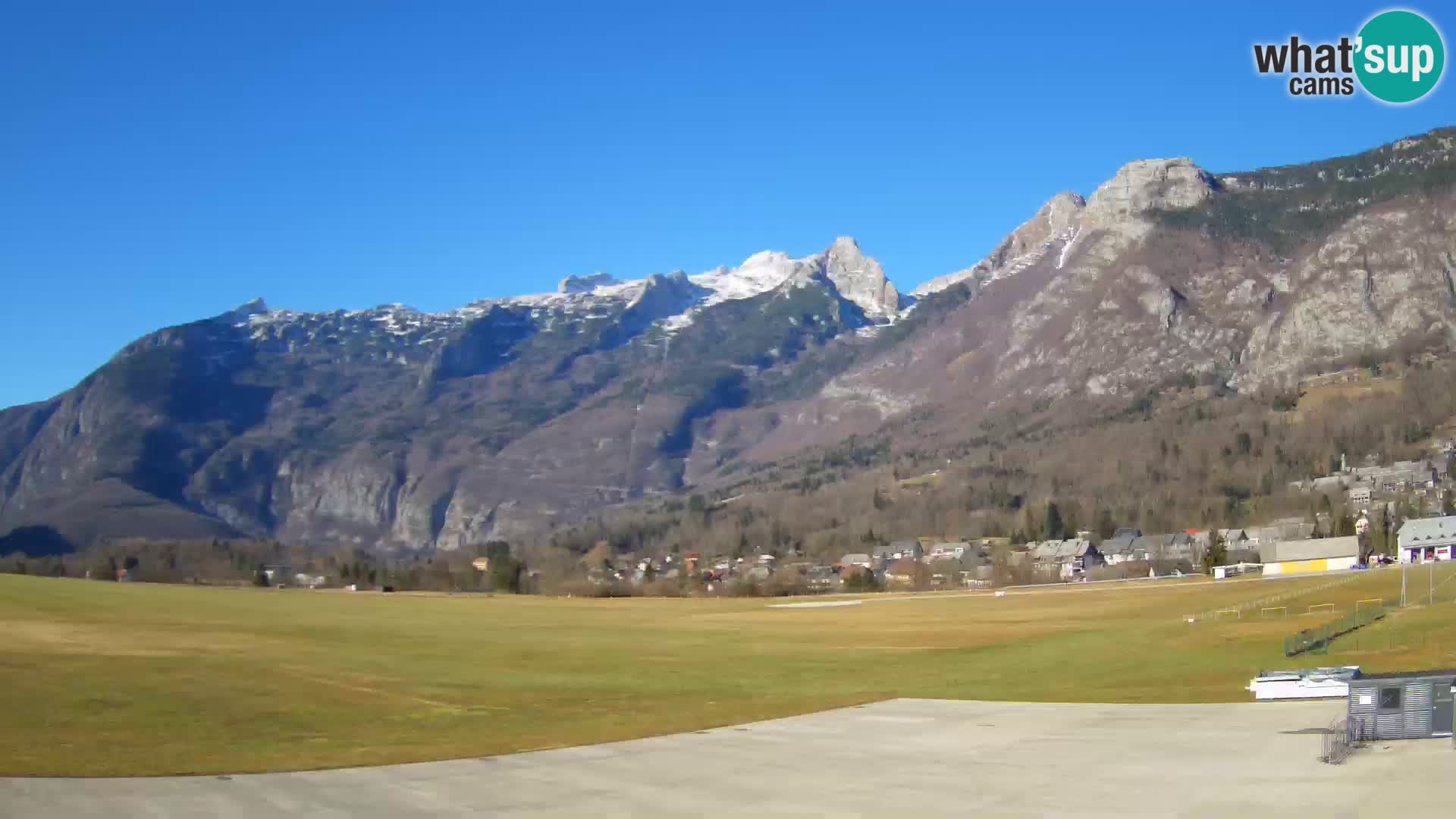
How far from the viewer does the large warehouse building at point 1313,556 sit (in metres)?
134

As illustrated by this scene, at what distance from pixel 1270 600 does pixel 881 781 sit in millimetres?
61302

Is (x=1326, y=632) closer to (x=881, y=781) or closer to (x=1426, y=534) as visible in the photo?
(x=1426, y=534)

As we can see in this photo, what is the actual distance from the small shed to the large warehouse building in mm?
106000

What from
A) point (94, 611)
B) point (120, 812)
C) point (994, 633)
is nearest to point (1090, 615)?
point (994, 633)

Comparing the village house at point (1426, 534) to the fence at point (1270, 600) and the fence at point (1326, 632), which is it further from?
the fence at point (1326, 632)

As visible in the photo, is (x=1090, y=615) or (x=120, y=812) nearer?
(x=120, y=812)

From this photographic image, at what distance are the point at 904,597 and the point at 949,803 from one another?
110547mm

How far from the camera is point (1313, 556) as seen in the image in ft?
444

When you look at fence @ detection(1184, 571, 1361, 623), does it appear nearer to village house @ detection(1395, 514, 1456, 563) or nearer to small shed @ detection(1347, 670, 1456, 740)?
village house @ detection(1395, 514, 1456, 563)

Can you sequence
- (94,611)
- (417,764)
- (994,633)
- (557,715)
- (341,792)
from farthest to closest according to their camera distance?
(94,611) < (994,633) < (557,715) < (417,764) < (341,792)

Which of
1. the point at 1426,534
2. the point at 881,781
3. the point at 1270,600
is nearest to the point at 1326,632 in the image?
the point at 1270,600

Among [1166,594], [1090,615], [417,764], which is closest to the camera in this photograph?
[417,764]

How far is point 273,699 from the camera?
46.5 metres

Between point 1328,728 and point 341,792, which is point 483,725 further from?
point 1328,728
